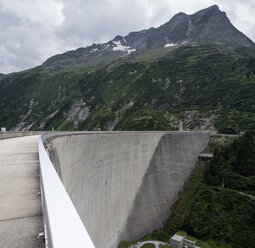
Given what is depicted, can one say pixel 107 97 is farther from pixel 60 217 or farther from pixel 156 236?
pixel 60 217

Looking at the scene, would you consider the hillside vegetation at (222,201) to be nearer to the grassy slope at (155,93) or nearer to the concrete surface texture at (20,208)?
the grassy slope at (155,93)

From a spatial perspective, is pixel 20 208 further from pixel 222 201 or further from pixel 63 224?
pixel 222 201

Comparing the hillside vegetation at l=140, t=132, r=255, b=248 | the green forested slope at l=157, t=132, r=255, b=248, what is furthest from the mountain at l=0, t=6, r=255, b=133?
the hillside vegetation at l=140, t=132, r=255, b=248

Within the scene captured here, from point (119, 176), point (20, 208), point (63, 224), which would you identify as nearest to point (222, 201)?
point (119, 176)

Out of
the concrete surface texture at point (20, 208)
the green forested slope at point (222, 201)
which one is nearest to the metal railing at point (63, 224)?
the concrete surface texture at point (20, 208)

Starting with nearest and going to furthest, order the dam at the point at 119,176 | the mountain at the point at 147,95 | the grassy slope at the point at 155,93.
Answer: the dam at the point at 119,176 → the mountain at the point at 147,95 → the grassy slope at the point at 155,93

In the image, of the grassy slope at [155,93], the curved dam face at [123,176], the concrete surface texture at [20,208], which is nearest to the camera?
the concrete surface texture at [20,208]
